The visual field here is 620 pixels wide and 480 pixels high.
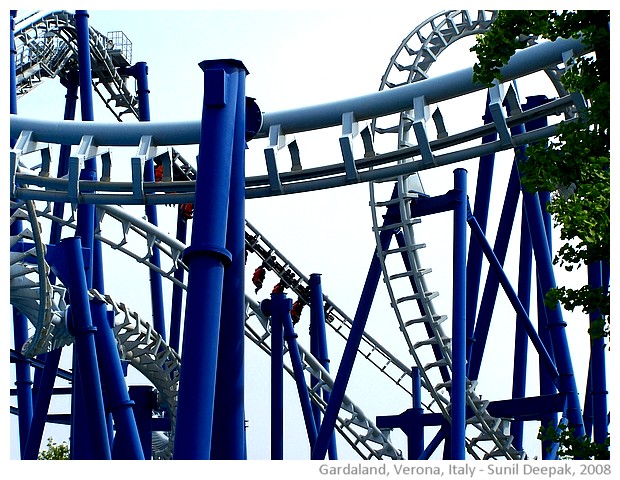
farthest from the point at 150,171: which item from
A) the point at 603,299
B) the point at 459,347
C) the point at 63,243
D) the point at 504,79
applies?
the point at 603,299

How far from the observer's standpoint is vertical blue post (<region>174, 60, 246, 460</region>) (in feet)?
21.0

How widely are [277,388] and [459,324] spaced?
113 inches

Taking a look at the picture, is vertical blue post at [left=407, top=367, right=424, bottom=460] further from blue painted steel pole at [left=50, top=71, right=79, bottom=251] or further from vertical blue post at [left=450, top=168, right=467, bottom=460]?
blue painted steel pole at [left=50, top=71, right=79, bottom=251]

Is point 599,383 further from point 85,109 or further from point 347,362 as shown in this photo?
point 85,109

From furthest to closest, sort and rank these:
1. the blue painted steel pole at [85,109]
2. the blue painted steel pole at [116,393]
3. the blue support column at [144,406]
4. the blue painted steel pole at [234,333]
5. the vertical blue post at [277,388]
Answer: the blue support column at [144,406] → the vertical blue post at [277,388] → the blue painted steel pole at [85,109] → the blue painted steel pole at [116,393] → the blue painted steel pole at [234,333]

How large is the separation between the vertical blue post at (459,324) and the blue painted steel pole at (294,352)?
2649mm

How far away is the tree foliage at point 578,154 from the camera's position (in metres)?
5.13

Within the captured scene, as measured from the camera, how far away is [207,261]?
6.89 metres

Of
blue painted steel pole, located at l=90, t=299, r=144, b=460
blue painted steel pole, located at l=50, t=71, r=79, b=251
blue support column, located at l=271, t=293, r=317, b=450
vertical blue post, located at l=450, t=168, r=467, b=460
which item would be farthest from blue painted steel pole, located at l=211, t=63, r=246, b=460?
blue painted steel pole, located at l=50, t=71, r=79, b=251

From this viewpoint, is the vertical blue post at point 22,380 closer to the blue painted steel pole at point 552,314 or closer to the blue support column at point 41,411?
the blue support column at point 41,411

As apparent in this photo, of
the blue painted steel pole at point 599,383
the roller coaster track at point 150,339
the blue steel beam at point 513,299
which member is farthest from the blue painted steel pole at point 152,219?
the blue painted steel pole at point 599,383

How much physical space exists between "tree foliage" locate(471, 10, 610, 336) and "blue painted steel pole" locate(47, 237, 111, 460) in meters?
4.99
